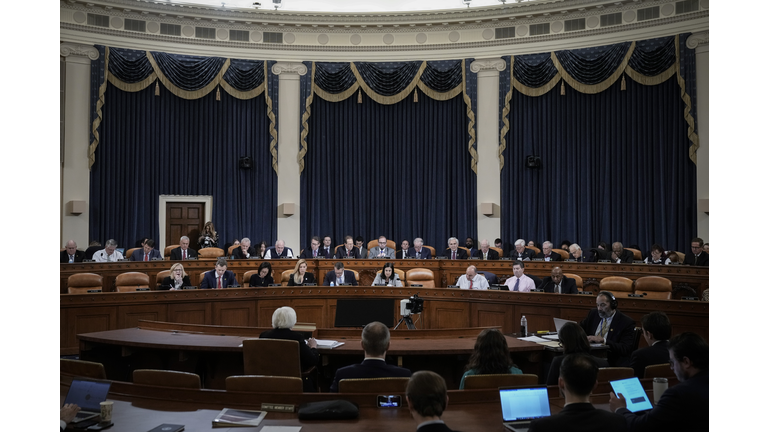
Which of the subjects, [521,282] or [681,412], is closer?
[681,412]

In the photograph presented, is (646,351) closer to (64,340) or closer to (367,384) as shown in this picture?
(367,384)

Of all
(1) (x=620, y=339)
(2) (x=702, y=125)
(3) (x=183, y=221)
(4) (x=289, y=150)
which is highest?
(2) (x=702, y=125)

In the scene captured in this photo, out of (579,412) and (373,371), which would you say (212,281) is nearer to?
(373,371)

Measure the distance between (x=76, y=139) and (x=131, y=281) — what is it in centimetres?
567

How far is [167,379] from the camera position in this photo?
396 centimetres

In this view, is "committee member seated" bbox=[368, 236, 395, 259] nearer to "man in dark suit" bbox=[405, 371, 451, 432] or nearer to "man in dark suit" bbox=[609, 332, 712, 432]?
"man in dark suit" bbox=[609, 332, 712, 432]

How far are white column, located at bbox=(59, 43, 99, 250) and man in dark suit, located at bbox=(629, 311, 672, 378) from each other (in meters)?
11.8

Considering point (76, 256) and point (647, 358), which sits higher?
point (76, 256)

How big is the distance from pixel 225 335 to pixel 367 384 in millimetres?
2857

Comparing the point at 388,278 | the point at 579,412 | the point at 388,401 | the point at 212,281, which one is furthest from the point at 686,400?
the point at 212,281

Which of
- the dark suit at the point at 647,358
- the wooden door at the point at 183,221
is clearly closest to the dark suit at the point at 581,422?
the dark suit at the point at 647,358

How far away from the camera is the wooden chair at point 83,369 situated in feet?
13.6

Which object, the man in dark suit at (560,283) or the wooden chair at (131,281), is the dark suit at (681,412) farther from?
the wooden chair at (131,281)

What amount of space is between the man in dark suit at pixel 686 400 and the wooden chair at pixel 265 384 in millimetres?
1894
